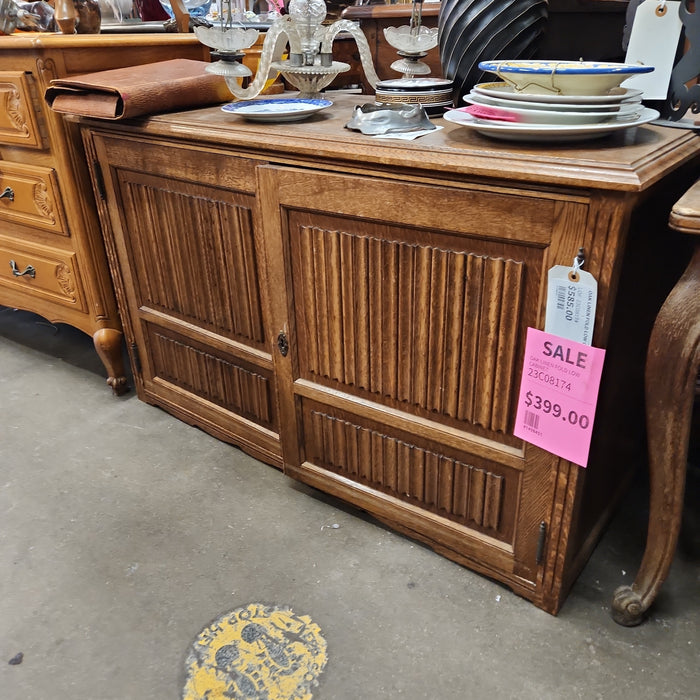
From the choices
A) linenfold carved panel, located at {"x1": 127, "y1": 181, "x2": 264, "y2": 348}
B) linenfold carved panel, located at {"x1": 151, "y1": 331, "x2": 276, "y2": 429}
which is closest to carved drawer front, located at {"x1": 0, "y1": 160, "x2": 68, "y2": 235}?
linenfold carved panel, located at {"x1": 127, "y1": 181, "x2": 264, "y2": 348}

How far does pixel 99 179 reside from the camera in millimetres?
1430

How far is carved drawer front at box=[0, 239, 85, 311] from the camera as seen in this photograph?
164 centimetres

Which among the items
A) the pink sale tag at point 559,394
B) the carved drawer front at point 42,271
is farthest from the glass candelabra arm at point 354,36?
the carved drawer front at point 42,271

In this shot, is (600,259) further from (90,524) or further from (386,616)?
(90,524)

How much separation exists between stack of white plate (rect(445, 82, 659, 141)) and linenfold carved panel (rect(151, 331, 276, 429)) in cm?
72

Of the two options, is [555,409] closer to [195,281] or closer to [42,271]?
[195,281]

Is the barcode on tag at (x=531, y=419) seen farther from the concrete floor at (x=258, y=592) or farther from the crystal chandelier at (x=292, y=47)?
the crystal chandelier at (x=292, y=47)

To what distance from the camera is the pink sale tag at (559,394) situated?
0.86 metres

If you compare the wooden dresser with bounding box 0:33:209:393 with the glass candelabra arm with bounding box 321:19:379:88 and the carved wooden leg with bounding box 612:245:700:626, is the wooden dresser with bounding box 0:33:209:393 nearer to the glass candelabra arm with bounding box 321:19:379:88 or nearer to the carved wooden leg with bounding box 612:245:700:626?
the glass candelabra arm with bounding box 321:19:379:88

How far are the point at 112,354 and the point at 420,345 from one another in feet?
3.37

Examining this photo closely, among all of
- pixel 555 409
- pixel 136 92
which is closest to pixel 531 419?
pixel 555 409

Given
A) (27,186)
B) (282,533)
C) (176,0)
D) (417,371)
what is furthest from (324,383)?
(176,0)

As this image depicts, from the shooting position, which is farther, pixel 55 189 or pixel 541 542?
pixel 55 189

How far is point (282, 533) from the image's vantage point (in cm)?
127
